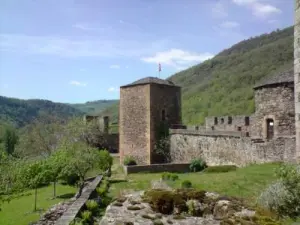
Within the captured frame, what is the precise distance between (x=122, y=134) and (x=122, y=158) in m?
2.38

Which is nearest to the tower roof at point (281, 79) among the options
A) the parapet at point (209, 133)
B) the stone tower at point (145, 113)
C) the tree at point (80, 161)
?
the parapet at point (209, 133)

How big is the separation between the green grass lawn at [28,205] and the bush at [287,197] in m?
14.2

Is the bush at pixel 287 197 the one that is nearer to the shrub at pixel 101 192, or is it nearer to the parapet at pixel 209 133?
the shrub at pixel 101 192

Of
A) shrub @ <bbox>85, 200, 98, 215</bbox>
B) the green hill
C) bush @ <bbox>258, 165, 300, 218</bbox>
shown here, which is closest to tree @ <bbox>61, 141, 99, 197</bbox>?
shrub @ <bbox>85, 200, 98, 215</bbox>

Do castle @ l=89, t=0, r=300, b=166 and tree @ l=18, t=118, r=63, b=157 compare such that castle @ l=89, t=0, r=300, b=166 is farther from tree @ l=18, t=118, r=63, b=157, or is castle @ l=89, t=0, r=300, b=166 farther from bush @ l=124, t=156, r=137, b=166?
tree @ l=18, t=118, r=63, b=157

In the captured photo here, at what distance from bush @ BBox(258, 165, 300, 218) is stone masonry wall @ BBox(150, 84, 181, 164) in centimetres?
2609

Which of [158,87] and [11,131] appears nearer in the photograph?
[158,87]

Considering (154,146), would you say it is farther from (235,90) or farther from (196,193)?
(235,90)

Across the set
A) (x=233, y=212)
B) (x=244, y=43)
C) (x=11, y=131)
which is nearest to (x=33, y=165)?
(x=233, y=212)

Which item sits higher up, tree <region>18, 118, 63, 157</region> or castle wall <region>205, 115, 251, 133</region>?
castle wall <region>205, 115, 251, 133</region>

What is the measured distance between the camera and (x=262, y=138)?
2434 centimetres

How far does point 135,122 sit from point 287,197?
27921 millimetres

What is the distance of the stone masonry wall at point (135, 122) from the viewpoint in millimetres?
36188

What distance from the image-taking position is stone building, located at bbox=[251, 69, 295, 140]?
73.5ft
